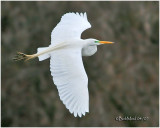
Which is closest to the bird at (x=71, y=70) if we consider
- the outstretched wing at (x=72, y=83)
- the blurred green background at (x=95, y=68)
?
the outstretched wing at (x=72, y=83)

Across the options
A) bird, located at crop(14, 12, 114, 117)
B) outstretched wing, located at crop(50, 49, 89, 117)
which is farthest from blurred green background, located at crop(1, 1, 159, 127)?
outstretched wing, located at crop(50, 49, 89, 117)

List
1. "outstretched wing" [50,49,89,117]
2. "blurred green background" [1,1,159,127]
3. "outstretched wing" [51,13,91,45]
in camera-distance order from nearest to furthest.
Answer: "outstretched wing" [50,49,89,117] < "outstretched wing" [51,13,91,45] < "blurred green background" [1,1,159,127]

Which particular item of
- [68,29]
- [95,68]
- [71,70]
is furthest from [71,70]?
[95,68]

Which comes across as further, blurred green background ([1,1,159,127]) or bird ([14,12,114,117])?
blurred green background ([1,1,159,127])

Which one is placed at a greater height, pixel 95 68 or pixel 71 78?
pixel 95 68

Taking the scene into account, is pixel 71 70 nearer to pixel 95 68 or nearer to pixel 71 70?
pixel 71 70

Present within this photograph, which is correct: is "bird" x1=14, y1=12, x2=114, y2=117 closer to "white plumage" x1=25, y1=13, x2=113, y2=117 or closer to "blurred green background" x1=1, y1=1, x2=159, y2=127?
"white plumage" x1=25, y1=13, x2=113, y2=117

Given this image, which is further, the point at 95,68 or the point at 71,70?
the point at 95,68
